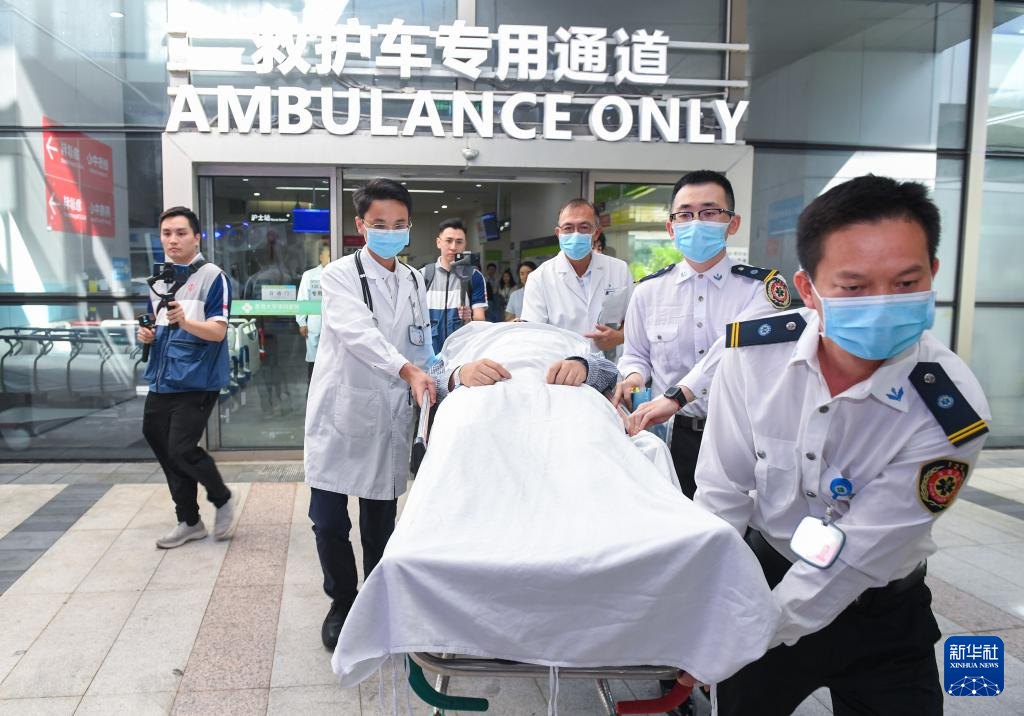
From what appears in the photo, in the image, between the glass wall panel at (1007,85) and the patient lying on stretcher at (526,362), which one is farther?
the glass wall panel at (1007,85)

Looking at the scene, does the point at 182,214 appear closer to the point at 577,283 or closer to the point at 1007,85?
the point at 577,283

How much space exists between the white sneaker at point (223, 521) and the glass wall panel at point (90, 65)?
3756 millimetres

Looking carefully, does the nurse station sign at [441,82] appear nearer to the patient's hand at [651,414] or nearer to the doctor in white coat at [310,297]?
the doctor in white coat at [310,297]

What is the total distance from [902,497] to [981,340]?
7.04m

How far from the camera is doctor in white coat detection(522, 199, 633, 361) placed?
12.8ft

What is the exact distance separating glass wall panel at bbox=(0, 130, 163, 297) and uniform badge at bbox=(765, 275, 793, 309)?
17.9ft

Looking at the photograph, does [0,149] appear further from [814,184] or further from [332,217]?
[814,184]

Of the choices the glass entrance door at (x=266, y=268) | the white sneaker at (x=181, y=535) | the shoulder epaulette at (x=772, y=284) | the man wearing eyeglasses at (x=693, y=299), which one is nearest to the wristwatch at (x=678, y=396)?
the man wearing eyeglasses at (x=693, y=299)

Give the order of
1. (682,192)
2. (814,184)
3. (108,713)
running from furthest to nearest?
(814,184)
(682,192)
(108,713)

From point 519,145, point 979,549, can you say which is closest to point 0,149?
point 519,145

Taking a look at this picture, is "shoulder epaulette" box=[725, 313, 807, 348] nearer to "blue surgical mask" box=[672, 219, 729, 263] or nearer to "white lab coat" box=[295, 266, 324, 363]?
"blue surgical mask" box=[672, 219, 729, 263]

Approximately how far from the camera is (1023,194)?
719 centimetres

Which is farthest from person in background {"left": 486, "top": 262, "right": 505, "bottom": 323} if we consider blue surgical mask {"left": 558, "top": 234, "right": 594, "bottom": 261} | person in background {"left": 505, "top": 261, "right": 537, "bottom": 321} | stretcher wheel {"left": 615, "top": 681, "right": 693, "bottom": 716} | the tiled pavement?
stretcher wheel {"left": 615, "top": 681, "right": 693, "bottom": 716}

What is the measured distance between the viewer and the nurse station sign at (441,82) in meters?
5.90
